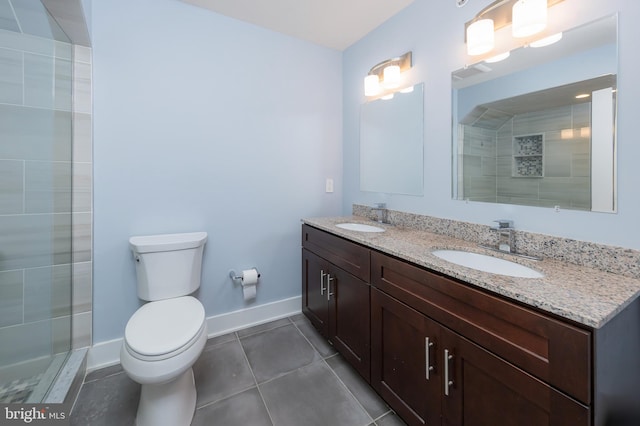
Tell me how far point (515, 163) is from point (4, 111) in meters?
2.38

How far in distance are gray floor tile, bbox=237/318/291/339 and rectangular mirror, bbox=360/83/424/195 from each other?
1.26m

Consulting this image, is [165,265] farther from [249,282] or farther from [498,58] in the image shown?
[498,58]

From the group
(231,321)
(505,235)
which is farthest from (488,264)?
(231,321)

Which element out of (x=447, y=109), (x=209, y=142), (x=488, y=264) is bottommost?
(x=488, y=264)

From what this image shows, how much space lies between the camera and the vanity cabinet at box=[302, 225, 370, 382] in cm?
146

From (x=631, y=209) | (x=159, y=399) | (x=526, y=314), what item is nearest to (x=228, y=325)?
(x=159, y=399)

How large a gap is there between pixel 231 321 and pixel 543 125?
2.22 meters

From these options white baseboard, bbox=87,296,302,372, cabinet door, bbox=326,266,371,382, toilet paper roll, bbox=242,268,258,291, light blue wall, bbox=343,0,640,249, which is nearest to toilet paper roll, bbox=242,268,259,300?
toilet paper roll, bbox=242,268,258,291

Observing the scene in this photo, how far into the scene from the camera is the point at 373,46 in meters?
2.09

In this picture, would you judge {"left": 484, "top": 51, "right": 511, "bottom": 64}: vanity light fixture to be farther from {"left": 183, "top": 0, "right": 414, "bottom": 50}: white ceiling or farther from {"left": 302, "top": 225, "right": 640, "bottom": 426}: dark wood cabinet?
{"left": 302, "top": 225, "right": 640, "bottom": 426}: dark wood cabinet

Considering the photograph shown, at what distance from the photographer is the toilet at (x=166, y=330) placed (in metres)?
1.12

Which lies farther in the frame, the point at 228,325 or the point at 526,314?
the point at 228,325

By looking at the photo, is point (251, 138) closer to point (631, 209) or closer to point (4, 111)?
point (4, 111)

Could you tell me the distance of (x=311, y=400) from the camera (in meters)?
1.42
